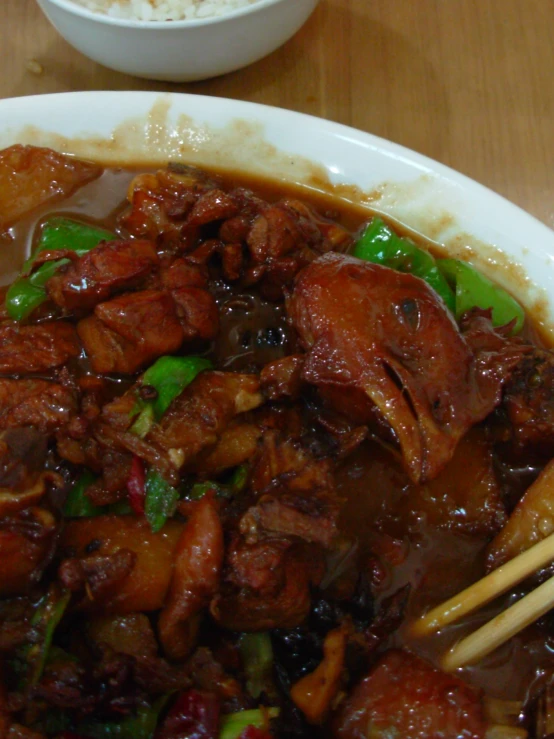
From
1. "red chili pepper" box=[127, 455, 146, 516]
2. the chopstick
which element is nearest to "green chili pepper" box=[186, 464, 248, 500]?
"red chili pepper" box=[127, 455, 146, 516]

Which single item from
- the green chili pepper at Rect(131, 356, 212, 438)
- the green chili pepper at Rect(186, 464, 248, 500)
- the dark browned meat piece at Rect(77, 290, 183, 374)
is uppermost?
the dark browned meat piece at Rect(77, 290, 183, 374)

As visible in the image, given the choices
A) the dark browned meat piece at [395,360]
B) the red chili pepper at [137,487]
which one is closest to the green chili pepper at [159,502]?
the red chili pepper at [137,487]

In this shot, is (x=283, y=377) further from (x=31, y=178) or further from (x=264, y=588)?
(x=31, y=178)

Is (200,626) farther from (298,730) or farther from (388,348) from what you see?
(388,348)

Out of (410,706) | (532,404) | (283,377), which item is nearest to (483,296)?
(532,404)

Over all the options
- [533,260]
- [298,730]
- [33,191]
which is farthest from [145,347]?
[533,260]

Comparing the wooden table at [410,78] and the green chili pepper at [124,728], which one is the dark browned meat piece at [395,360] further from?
the wooden table at [410,78]

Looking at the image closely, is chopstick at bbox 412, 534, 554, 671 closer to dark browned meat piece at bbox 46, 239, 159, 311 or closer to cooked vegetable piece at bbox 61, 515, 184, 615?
cooked vegetable piece at bbox 61, 515, 184, 615
